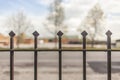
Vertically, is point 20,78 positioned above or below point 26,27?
below

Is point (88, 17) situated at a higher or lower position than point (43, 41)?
higher

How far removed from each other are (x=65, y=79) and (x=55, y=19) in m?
21.7

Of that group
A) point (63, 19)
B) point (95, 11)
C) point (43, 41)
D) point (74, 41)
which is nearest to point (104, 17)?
point (95, 11)

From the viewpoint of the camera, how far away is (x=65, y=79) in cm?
803

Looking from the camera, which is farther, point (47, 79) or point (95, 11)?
point (95, 11)

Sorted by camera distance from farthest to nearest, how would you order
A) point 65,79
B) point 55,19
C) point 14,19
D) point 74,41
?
point 74,41 → point 14,19 → point 55,19 → point 65,79

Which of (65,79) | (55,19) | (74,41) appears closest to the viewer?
(65,79)

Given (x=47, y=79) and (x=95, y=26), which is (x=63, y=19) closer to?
(x=95, y=26)

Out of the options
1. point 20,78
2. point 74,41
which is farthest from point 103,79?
point 74,41

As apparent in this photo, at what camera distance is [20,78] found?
8.30 m

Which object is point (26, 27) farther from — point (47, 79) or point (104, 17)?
point (47, 79)

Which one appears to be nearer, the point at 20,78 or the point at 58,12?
the point at 20,78

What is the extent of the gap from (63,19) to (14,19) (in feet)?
20.7

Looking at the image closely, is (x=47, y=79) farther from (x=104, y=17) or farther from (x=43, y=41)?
(x=43, y=41)
